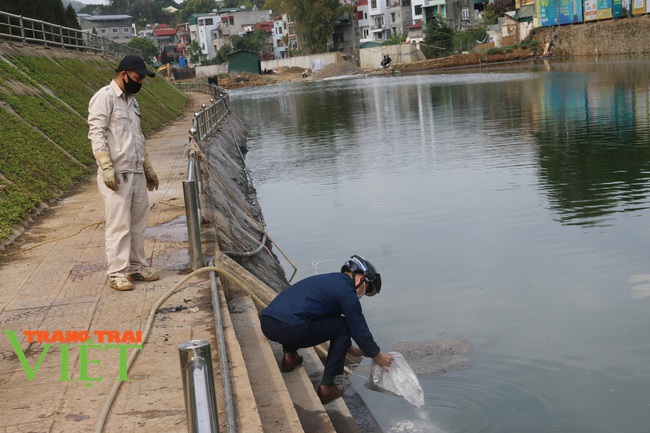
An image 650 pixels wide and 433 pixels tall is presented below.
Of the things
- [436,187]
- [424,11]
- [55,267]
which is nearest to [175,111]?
[436,187]

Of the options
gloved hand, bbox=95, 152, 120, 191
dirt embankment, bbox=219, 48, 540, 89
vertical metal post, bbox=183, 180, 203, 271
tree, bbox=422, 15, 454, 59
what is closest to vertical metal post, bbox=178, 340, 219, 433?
gloved hand, bbox=95, 152, 120, 191

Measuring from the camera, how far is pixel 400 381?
266 inches

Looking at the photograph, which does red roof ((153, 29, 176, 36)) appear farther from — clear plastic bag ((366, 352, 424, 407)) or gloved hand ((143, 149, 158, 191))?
clear plastic bag ((366, 352, 424, 407))

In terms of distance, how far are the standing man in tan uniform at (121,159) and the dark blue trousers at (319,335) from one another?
179 centimetres

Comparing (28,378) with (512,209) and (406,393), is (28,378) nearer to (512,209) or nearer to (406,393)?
(406,393)

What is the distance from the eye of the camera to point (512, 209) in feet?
50.9

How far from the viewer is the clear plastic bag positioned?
22.1 ft

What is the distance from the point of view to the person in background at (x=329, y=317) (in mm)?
6504

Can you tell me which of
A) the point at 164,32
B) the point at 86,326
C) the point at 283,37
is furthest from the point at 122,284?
the point at 164,32

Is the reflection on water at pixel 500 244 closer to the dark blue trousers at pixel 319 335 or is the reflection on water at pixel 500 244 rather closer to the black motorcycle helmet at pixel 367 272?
the dark blue trousers at pixel 319 335

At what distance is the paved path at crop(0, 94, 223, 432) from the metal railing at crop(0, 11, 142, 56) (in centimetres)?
1715

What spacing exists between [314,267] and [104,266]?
14.9 ft

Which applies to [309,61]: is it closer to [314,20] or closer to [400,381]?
[314,20]

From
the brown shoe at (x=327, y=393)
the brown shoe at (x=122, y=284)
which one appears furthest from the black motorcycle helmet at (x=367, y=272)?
the brown shoe at (x=122, y=284)
